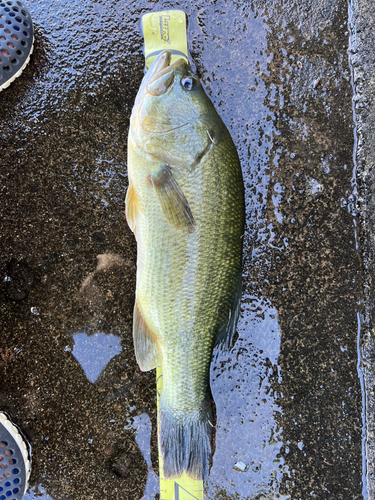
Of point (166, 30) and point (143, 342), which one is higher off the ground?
point (166, 30)

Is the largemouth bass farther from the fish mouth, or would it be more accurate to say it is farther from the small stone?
the small stone

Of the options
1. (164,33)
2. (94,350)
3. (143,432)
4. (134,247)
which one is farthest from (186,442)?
(164,33)

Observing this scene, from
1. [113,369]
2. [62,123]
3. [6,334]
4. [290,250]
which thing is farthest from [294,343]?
[62,123]

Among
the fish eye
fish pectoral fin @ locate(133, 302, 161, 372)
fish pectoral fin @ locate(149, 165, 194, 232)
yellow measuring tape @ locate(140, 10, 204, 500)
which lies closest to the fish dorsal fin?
fish pectoral fin @ locate(149, 165, 194, 232)

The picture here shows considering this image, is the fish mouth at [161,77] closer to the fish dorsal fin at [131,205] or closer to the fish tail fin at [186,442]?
the fish dorsal fin at [131,205]

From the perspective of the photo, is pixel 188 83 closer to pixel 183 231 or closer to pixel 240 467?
pixel 183 231

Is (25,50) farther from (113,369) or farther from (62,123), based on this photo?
(113,369)
